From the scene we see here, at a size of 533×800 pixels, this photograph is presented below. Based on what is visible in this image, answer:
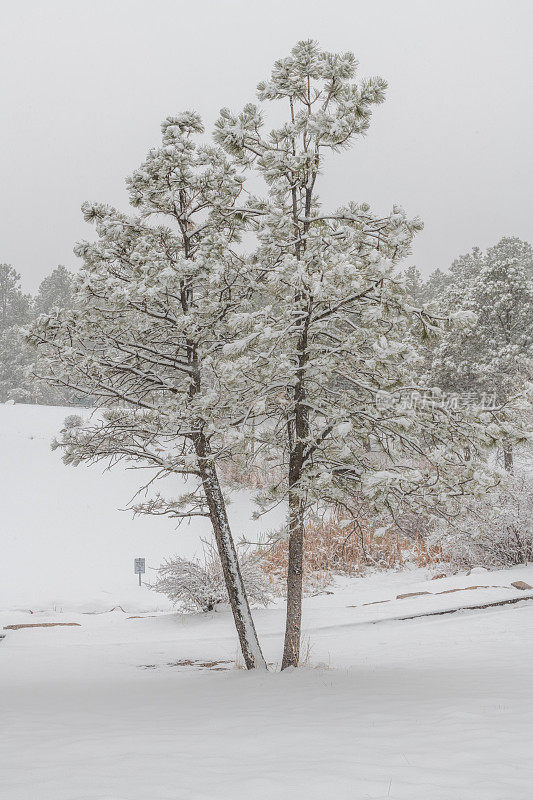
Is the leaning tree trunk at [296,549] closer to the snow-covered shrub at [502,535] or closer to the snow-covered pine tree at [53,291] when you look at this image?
the snow-covered shrub at [502,535]

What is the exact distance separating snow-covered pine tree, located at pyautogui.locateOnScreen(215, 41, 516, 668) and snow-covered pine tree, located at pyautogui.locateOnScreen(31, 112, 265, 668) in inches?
23.1

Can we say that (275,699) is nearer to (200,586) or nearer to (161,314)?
(161,314)

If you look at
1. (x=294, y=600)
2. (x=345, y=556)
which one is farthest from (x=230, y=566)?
(x=345, y=556)

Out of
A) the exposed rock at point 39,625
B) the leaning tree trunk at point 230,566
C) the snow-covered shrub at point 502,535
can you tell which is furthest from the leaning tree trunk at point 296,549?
the snow-covered shrub at point 502,535

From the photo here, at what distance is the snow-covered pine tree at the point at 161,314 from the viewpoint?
721 centimetres

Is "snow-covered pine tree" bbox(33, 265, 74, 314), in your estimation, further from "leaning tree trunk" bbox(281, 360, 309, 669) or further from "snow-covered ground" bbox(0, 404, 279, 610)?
"leaning tree trunk" bbox(281, 360, 309, 669)

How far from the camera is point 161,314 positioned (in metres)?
8.05

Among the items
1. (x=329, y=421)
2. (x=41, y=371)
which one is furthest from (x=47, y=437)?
(x=329, y=421)

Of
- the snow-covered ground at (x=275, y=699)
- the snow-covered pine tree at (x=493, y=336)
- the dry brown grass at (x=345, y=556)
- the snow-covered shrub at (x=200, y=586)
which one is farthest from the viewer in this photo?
the snow-covered pine tree at (x=493, y=336)

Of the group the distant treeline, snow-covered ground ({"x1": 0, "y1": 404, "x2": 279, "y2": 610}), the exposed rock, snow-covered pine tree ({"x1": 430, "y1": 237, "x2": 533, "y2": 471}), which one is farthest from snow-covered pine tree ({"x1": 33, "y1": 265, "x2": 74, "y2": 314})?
the exposed rock

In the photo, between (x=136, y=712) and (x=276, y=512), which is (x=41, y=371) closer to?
(x=136, y=712)

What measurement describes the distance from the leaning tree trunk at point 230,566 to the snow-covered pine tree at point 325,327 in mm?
494

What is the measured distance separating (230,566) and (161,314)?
3379 mm

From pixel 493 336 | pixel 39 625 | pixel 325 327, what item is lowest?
pixel 39 625
